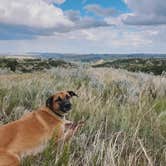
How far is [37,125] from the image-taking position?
4855 mm

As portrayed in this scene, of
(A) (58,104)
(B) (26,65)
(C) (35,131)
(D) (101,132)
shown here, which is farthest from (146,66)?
(C) (35,131)

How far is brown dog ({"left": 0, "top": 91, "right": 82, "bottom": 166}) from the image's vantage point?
4277mm

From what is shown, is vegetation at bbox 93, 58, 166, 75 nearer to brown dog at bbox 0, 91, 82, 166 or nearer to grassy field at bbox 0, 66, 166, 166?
grassy field at bbox 0, 66, 166, 166

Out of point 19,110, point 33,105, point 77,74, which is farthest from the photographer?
point 77,74

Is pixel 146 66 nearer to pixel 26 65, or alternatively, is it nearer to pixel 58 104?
pixel 26 65

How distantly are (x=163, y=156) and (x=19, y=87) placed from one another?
3.90m

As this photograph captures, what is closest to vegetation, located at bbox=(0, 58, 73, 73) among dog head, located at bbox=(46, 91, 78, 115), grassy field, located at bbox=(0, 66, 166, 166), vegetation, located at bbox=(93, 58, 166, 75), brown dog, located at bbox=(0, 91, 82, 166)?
vegetation, located at bbox=(93, 58, 166, 75)

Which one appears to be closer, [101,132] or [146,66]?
[101,132]

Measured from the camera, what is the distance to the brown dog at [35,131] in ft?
14.0

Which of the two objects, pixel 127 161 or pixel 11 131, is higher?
pixel 11 131

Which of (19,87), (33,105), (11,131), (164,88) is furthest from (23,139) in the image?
(164,88)

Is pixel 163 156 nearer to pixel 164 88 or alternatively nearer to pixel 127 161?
pixel 127 161

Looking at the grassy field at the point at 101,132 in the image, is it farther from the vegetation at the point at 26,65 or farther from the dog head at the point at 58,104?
the vegetation at the point at 26,65

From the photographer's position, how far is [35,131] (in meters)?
4.75
